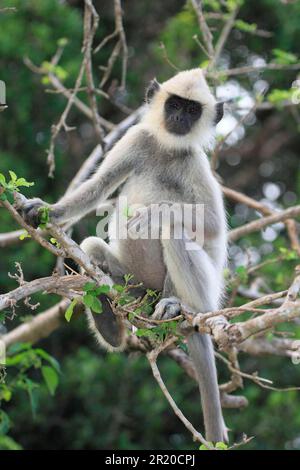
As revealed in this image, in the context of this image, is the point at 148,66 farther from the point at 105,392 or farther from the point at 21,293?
the point at 21,293

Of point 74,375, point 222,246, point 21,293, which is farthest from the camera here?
point 74,375

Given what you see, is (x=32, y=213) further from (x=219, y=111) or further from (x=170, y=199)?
(x=219, y=111)

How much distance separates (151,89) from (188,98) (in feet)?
1.18

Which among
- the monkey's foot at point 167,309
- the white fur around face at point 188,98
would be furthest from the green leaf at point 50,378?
the white fur around face at point 188,98

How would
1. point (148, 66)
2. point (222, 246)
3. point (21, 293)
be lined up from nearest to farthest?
point (21, 293) < point (222, 246) < point (148, 66)

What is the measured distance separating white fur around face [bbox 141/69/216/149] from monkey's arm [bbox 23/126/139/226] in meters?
0.15

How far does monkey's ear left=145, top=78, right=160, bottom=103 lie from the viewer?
16.6ft

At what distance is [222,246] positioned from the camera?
479cm

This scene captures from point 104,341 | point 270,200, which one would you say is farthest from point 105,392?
point 104,341

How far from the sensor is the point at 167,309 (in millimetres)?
4137

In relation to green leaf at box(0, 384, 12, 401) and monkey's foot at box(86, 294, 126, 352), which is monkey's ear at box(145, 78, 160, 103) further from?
green leaf at box(0, 384, 12, 401)

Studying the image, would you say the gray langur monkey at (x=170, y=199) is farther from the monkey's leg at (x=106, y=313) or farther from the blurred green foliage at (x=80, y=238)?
the blurred green foliage at (x=80, y=238)

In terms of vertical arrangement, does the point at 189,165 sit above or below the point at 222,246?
above
